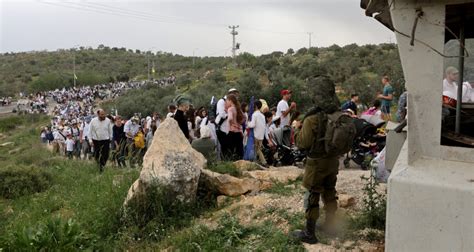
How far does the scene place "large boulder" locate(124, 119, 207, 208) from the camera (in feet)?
18.5

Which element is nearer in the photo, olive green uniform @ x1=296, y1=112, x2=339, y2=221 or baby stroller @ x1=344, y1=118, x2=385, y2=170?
olive green uniform @ x1=296, y1=112, x2=339, y2=221

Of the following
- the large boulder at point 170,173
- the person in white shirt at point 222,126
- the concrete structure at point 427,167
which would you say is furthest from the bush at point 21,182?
the concrete structure at point 427,167

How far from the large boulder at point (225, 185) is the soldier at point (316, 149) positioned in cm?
182

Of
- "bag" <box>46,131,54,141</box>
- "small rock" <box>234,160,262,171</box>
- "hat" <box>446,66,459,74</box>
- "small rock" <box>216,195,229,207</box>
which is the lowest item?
"bag" <box>46,131,54,141</box>

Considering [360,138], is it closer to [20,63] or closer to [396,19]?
[396,19]

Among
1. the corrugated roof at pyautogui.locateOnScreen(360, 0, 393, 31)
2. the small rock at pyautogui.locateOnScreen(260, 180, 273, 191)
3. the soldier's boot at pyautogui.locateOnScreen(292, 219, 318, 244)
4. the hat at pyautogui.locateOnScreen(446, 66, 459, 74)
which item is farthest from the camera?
the small rock at pyautogui.locateOnScreen(260, 180, 273, 191)

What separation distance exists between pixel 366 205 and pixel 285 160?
4409mm

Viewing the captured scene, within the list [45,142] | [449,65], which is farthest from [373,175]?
[45,142]

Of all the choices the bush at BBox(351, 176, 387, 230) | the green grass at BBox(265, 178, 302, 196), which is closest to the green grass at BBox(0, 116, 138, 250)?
the green grass at BBox(265, 178, 302, 196)

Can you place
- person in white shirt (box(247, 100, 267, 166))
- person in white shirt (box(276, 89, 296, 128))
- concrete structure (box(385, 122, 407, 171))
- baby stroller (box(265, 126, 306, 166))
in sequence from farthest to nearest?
person in white shirt (box(276, 89, 296, 128))
baby stroller (box(265, 126, 306, 166))
person in white shirt (box(247, 100, 267, 166))
concrete structure (box(385, 122, 407, 171))

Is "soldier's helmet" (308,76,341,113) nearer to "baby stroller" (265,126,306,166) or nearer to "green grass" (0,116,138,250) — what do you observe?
"green grass" (0,116,138,250)

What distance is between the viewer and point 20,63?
86750 mm

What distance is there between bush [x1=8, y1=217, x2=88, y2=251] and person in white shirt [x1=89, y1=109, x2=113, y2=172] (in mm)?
4745

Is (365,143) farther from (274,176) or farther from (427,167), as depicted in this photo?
(427,167)
